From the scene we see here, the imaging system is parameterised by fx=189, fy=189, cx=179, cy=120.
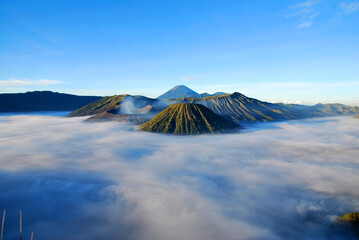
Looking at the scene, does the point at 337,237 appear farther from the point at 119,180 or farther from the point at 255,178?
the point at 119,180

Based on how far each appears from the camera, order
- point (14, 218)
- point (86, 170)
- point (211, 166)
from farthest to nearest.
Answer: point (211, 166) → point (86, 170) → point (14, 218)

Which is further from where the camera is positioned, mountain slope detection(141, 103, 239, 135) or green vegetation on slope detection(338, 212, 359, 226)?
mountain slope detection(141, 103, 239, 135)

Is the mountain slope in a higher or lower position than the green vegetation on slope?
higher

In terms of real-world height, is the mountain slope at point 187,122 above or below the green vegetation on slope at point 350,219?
above

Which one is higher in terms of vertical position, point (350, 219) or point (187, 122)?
point (187, 122)

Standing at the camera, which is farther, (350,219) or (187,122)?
(187,122)

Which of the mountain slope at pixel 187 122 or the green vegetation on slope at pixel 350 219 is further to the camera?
the mountain slope at pixel 187 122

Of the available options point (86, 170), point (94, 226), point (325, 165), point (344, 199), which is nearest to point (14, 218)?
point (94, 226)

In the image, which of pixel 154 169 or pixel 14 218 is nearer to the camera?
pixel 14 218
